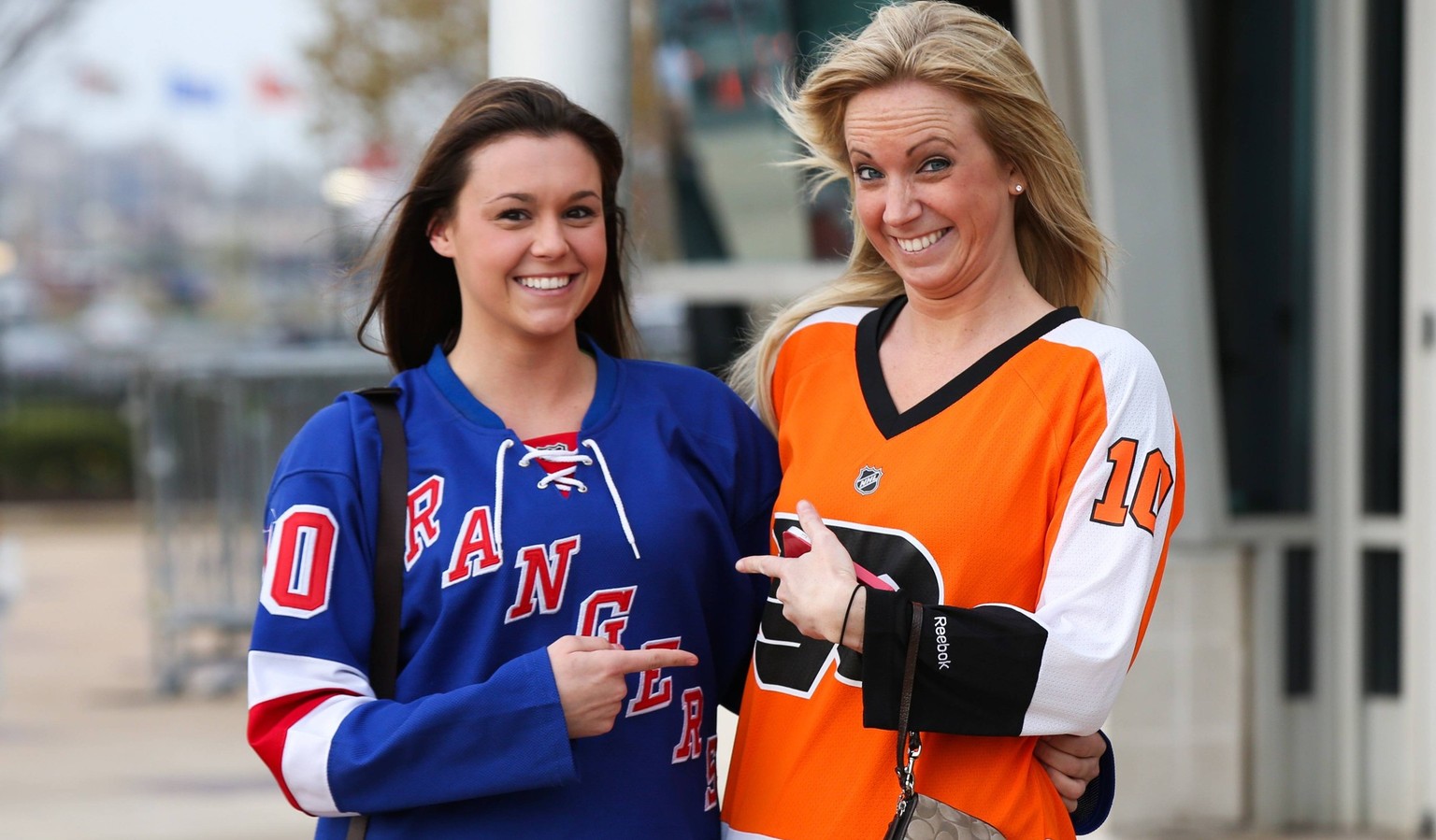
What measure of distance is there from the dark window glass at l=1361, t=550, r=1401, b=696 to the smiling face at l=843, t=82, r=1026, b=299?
3.83 m

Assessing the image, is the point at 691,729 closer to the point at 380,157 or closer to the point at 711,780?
the point at 711,780

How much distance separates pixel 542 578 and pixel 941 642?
58 cm

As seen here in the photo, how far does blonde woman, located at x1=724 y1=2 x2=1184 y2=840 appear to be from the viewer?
6.75 ft

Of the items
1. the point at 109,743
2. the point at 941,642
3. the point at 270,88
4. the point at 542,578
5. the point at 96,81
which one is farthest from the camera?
the point at 270,88

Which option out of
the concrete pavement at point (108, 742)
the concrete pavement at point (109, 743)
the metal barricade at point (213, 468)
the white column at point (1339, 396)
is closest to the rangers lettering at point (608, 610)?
the concrete pavement at point (109, 743)

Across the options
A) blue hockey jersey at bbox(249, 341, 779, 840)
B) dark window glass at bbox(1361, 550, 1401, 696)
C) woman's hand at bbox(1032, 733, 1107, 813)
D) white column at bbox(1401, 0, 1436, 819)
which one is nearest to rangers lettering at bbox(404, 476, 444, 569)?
blue hockey jersey at bbox(249, 341, 779, 840)

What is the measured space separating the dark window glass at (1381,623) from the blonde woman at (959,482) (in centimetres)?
365

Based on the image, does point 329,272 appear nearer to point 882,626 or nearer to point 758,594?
point 758,594

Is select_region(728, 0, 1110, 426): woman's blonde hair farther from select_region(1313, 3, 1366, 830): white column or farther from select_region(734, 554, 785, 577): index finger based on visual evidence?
select_region(1313, 3, 1366, 830): white column

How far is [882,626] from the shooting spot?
204 cm

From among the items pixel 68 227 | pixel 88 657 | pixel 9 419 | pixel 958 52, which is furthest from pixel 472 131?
pixel 68 227

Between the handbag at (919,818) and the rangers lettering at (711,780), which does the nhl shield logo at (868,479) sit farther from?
the rangers lettering at (711,780)

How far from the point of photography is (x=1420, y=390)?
5.27 meters

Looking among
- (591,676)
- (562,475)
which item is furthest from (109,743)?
(591,676)
